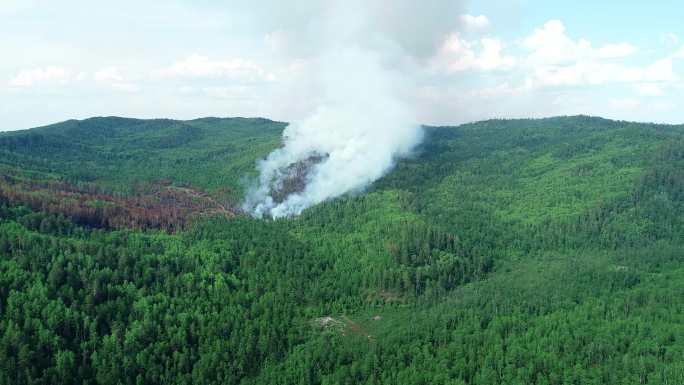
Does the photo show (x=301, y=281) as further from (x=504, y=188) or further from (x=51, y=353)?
(x=504, y=188)

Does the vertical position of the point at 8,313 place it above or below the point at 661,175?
below

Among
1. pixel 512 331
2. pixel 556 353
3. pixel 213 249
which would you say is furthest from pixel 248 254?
pixel 556 353

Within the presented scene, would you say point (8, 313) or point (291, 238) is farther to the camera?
point (291, 238)

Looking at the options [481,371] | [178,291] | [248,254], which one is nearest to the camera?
[481,371]

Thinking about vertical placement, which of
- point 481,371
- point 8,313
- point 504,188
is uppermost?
point 504,188

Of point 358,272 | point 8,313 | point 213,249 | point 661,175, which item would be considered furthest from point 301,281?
point 661,175

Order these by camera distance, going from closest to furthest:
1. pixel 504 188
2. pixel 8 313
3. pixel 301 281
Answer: pixel 8 313, pixel 301 281, pixel 504 188
